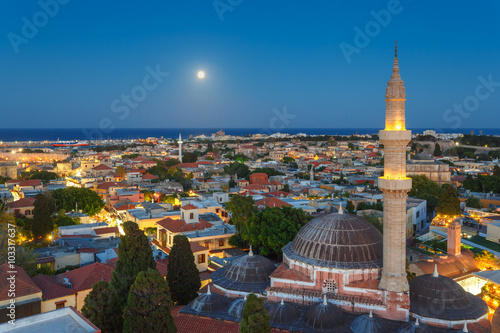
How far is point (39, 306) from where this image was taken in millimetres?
15836

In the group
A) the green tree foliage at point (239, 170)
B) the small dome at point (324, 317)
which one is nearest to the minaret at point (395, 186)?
the small dome at point (324, 317)

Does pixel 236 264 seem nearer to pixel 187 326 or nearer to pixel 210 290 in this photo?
pixel 210 290

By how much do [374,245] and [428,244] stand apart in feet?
47.9

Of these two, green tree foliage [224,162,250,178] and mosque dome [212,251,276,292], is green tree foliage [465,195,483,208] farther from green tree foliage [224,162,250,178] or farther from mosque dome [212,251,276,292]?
green tree foliage [224,162,250,178]

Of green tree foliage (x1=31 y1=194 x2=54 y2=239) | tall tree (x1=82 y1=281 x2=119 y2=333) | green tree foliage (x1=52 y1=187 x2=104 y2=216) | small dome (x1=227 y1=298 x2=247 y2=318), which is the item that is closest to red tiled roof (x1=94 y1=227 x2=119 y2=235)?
green tree foliage (x1=31 y1=194 x2=54 y2=239)

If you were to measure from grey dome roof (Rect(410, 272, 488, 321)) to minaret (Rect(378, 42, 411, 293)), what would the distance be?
921 millimetres

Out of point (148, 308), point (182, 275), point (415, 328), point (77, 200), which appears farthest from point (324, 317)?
point (77, 200)

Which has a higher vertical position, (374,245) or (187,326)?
(374,245)

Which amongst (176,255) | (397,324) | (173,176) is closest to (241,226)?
(176,255)

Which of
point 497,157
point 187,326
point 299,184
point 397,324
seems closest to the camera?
point 397,324

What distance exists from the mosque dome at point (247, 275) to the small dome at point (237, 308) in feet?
3.29

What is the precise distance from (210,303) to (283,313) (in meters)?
3.26

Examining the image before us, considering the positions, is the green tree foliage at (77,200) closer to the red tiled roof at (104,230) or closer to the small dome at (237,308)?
the red tiled roof at (104,230)

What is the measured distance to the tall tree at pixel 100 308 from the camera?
47.4ft
